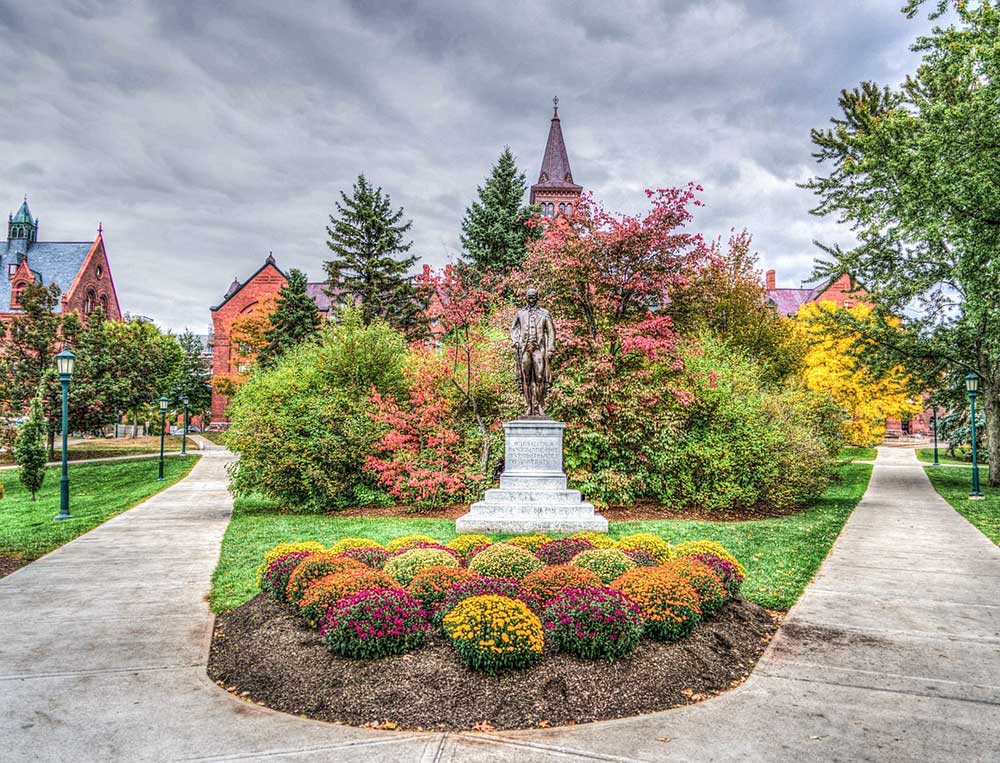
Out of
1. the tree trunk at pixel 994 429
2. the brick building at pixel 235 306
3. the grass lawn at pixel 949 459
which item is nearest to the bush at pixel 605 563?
the tree trunk at pixel 994 429

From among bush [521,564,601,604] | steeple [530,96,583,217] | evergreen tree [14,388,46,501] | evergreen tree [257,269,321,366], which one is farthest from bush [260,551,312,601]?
steeple [530,96,583,217]

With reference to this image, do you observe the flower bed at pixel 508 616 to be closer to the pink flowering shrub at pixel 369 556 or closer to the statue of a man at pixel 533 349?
the pink flowering shrub at pixel 369 556

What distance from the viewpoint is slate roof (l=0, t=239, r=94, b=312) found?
56.2m

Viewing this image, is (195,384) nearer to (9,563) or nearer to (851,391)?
(851,391)

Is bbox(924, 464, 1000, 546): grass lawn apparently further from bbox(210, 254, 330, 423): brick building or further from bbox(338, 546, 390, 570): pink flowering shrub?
bbox(210, 254, 330, 423): brick building

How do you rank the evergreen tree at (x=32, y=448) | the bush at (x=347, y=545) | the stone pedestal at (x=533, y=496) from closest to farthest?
the bush at (x=347, y=545) < the stone pedestal at (x=533, y=496) < the evergreen tree at (x=32, y=448)

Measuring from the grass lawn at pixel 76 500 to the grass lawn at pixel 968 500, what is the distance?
589 inches

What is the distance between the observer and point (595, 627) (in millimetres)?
4383

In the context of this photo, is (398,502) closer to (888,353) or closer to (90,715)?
(90,715)

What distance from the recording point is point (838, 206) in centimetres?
1894

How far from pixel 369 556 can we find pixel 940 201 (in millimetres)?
10415

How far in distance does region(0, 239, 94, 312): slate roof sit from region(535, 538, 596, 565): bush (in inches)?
2442

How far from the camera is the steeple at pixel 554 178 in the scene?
45688 millimetres

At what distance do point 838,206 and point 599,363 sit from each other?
10.4 meters
